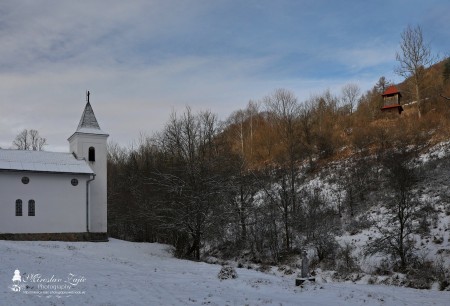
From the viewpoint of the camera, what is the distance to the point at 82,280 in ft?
46.7

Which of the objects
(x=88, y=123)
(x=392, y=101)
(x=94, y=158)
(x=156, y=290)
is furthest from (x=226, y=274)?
(x=392, y=101)

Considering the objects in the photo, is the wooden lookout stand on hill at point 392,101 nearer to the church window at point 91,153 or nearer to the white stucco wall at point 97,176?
the white stucco wall at point 97,176

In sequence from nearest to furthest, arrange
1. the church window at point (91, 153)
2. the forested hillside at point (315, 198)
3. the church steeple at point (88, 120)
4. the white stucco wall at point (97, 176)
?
the forested hillside at point (315, 198), the white stucco wall at point (97, 176), the church window at point (91, 153), the church steeple at point (88, 120)

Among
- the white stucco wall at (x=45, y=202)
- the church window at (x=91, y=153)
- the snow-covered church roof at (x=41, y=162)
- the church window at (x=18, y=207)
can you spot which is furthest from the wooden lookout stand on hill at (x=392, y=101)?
the church window at (x=18, y=207)

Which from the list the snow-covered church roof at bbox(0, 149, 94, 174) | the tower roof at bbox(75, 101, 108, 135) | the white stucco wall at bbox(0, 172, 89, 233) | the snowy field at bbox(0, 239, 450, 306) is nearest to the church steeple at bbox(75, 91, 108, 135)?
the tower roof at bbox(75, 101, 108, 135)

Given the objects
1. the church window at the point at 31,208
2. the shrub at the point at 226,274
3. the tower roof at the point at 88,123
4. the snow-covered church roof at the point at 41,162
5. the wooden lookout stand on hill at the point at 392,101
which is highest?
the wooden lookout stand on hill at the point at 392,101

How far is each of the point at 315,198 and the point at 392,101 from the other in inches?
981

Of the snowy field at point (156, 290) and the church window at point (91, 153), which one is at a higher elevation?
the church window at point (91, 153)

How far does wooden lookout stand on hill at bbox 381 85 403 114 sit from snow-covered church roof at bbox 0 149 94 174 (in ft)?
107

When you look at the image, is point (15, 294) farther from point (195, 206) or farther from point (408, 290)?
point (195, 206)

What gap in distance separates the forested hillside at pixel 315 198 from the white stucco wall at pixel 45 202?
5.11m

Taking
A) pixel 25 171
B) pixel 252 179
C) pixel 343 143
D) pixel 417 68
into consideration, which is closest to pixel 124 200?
pixel 25 171

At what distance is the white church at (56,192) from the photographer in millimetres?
30688

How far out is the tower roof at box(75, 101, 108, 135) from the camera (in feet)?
120
